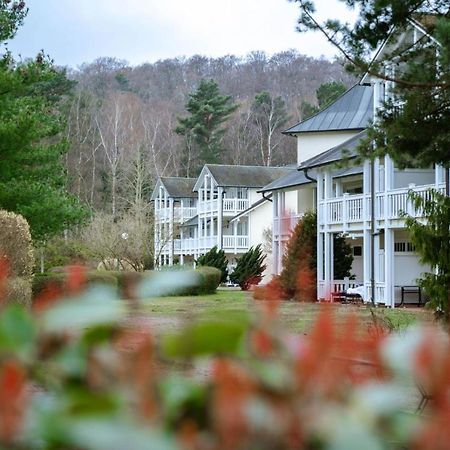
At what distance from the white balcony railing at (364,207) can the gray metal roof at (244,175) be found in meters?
23.4

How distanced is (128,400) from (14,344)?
0.17m

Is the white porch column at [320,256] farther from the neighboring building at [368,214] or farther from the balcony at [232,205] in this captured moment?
the balcony at [232,205]

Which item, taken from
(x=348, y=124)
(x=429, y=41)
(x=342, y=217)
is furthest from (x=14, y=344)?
(x=348, y=124)

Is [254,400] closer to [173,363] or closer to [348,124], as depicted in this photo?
[173,363]

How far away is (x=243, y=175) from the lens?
177 ft

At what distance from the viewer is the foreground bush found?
885mm

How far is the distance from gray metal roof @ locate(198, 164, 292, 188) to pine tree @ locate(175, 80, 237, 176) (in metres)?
15.1

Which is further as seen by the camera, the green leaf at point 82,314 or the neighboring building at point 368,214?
the neighboring building at point 368,214

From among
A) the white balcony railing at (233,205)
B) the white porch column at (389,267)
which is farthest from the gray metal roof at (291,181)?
the white balcony railing at (233,205)

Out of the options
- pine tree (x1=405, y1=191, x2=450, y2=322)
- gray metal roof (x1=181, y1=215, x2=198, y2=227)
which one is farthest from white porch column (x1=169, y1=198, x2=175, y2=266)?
pine tree (x1=405, y1=191, x2=450, y2=322)

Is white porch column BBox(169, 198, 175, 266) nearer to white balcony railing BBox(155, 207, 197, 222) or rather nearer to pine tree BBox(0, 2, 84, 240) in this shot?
white balcony railing BBox(155, 207, 197, 222)

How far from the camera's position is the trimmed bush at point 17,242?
65.3ft

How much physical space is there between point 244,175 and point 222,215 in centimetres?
269

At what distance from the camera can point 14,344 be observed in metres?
1.05
